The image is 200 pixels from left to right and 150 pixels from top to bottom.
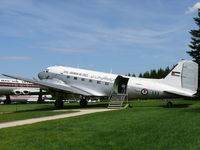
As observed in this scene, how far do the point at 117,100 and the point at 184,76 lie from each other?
6.88 meters

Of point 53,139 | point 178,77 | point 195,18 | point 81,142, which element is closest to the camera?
point 81,142

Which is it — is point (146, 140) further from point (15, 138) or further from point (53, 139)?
point (15, 138)

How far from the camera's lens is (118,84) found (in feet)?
92.0

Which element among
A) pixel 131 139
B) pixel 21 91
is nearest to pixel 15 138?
pixel 131 139

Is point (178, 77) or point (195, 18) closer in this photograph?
point (178, 77)

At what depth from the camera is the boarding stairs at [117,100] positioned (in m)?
26.1

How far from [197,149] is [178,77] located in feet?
63.7

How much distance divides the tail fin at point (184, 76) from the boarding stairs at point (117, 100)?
4.33m

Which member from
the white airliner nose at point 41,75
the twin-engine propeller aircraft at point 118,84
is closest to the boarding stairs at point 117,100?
the twin-engine propeller aircraft at point 118,84

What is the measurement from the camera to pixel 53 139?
9312mm

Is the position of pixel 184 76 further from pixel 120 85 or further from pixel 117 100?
pixel 117 100

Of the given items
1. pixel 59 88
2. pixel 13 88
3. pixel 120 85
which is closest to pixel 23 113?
pixel 59 88

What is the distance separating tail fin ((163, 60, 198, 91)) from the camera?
83.6ft

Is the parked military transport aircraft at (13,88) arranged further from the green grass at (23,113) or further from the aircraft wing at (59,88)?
the green grass at (23,113)
